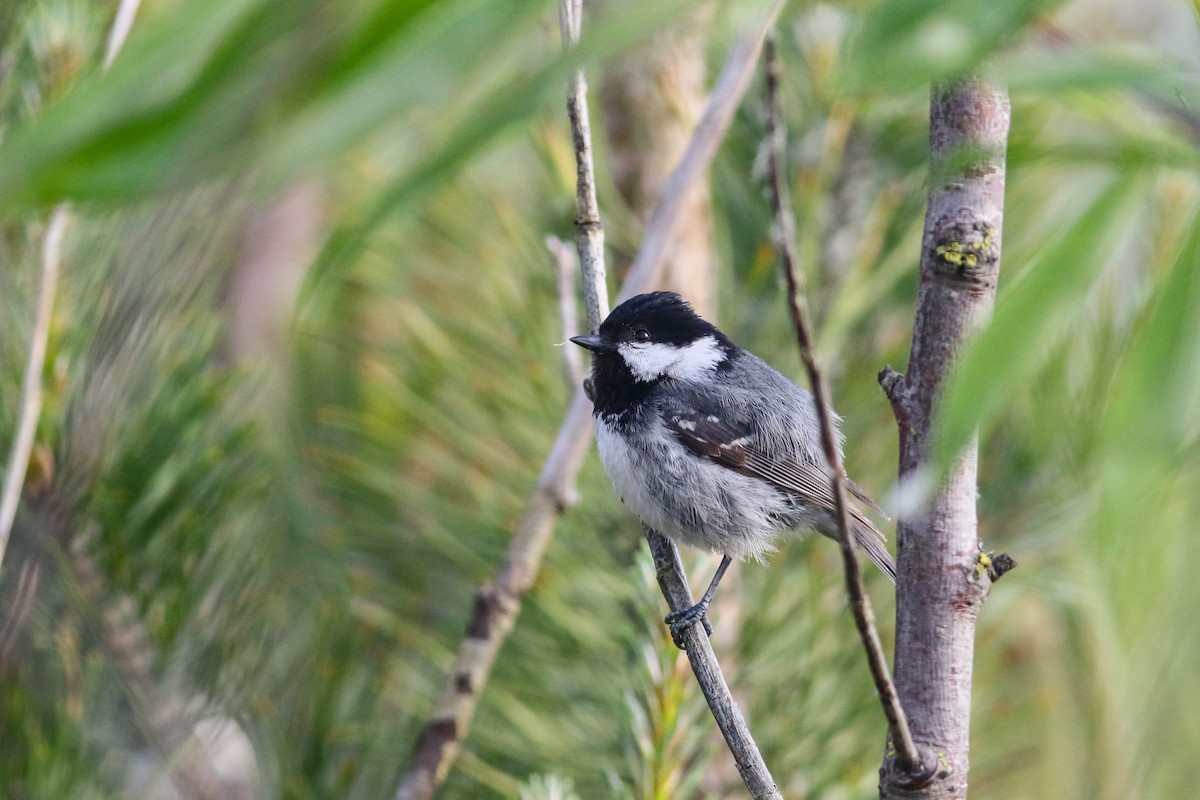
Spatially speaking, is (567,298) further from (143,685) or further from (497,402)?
(143,685)

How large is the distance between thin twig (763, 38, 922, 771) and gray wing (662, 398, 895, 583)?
1057mm

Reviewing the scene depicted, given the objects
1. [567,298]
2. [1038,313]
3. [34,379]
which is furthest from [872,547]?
[1038,313]

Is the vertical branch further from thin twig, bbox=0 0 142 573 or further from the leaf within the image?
thin twig, bbox=0 0 142 573

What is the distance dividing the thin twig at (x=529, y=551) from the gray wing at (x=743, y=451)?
1.89 feet

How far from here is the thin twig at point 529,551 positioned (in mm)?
1308

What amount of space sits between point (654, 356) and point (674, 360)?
0.13 feet

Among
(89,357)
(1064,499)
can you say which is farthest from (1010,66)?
→ (1064,499)

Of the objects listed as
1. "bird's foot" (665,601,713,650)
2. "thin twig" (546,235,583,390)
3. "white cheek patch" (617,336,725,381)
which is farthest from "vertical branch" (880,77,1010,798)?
"white cheek patch" (617,336,725,381)

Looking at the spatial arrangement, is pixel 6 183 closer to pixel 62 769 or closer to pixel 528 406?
pixel 62 769

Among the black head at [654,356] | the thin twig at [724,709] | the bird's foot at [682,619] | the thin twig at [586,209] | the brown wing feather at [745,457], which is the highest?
the black head at [654,356]

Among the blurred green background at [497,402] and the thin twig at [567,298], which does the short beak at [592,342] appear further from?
the blurred green background at [497,402]

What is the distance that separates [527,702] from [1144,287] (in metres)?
1.25

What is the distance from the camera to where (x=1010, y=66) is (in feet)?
1.70

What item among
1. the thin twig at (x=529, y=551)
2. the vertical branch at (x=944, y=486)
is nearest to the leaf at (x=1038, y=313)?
the vertical branch at (x=944, y=486)
